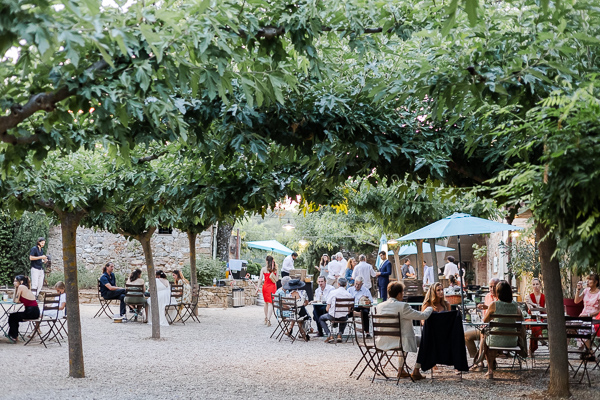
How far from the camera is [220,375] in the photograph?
29.2 ft

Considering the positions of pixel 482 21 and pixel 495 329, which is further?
pixel 495 329

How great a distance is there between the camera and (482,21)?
4.78 meters

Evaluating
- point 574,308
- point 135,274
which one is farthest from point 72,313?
point 574,308

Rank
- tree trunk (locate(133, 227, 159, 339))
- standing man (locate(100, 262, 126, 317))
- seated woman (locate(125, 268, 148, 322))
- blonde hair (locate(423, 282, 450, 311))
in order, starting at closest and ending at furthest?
blonde hair (locate(423, 282, 450, 311)), tree trunk (locate(133, 227, 159, 339)), seated woman (locate(125, 268, 148, 322)), standing man (locate(100, 262, 126, 317))

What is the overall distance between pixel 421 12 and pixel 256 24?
1.89 meters

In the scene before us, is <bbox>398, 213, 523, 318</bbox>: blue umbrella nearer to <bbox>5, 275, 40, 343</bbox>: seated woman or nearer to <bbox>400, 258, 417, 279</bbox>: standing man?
<bbox>5, 275, 40, 343</bbox>: seated woman

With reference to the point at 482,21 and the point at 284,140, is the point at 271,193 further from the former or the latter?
the point at 482,21

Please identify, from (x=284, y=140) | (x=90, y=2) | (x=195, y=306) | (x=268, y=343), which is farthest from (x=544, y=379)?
(x=195, y=306)

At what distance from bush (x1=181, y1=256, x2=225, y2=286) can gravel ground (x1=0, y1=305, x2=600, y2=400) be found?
8378 mm

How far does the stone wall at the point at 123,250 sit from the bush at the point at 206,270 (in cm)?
142

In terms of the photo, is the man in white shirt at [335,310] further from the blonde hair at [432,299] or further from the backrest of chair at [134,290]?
the backrest of chair at [134,290]

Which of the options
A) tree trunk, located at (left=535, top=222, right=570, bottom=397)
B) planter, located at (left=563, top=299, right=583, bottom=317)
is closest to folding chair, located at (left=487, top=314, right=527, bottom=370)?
tree trunk, located at (left=535, top=222, right=570, bottom=397)

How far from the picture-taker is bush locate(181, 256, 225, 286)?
71.7ft

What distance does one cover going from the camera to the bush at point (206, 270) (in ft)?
71.7
